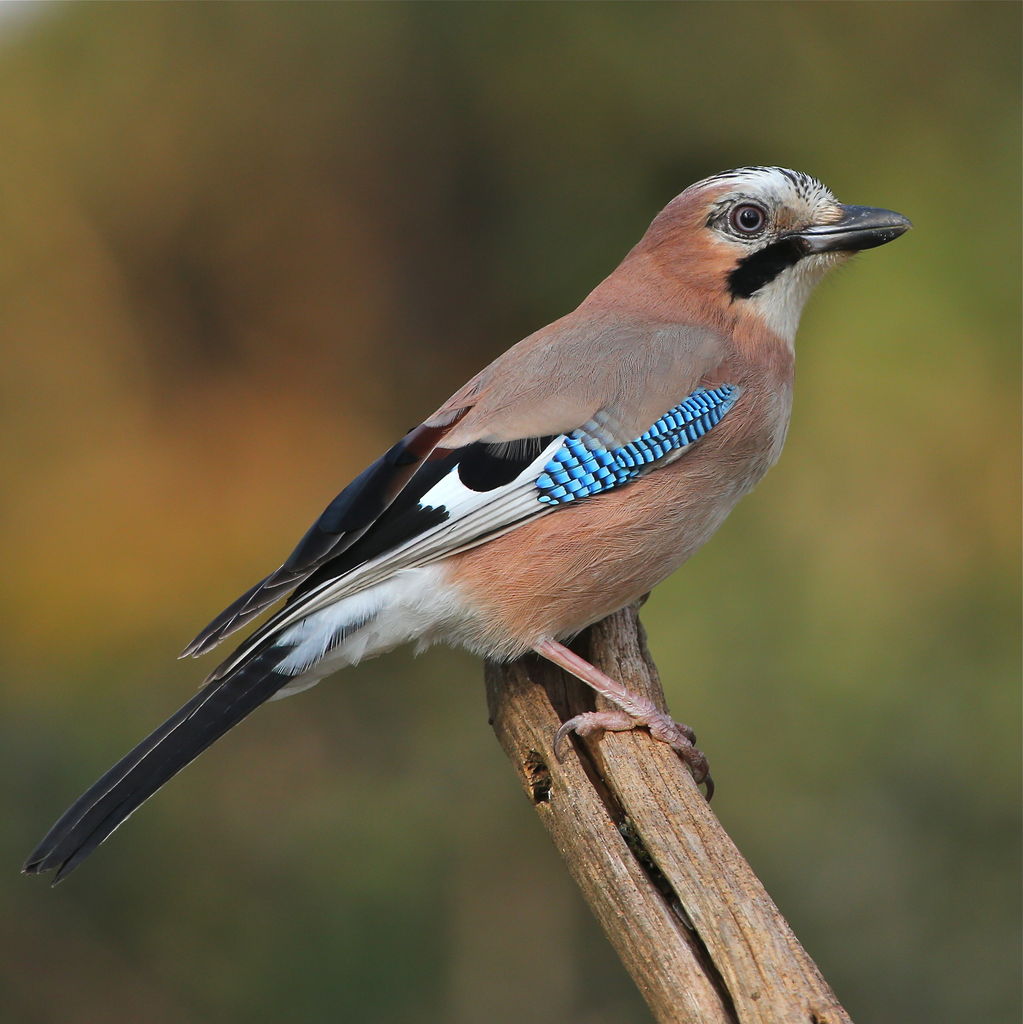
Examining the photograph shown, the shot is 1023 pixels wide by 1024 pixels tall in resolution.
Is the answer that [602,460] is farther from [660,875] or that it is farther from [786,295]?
[660,875]

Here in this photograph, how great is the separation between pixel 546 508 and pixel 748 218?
0.99 meters

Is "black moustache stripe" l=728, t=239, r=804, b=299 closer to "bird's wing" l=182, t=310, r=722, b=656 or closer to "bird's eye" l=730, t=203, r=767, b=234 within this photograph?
"bird's eye" l=730, t=203, r=767, b=234

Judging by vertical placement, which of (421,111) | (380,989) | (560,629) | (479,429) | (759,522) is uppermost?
(421,111)

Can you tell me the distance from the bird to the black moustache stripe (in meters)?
0.04

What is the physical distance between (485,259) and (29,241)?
208 centimetres

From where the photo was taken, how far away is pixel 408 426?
19.4 ft

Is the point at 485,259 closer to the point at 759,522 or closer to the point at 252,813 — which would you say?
Answer: the point at 759,522

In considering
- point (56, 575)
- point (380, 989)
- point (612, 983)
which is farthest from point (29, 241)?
point (612, 983)

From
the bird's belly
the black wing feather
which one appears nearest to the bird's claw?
the bird's belly

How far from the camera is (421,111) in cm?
Answer: 586

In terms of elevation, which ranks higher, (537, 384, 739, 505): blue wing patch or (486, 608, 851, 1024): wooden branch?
(537, 384, 739, 505): blue wing patch

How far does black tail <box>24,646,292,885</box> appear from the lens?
2.71 m

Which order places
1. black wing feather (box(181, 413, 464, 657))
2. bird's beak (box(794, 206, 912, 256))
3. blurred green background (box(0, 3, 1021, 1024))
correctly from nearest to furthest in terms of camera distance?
black wing feather (box(181, 413, 464, 657)) < bird's beak (box(794, 206, 912, 256)) < blurred green background (box(0, 3, 1021, 1024))

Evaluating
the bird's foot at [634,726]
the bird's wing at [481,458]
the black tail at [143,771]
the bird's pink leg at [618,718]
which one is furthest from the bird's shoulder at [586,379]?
the black tail at [143,771]
